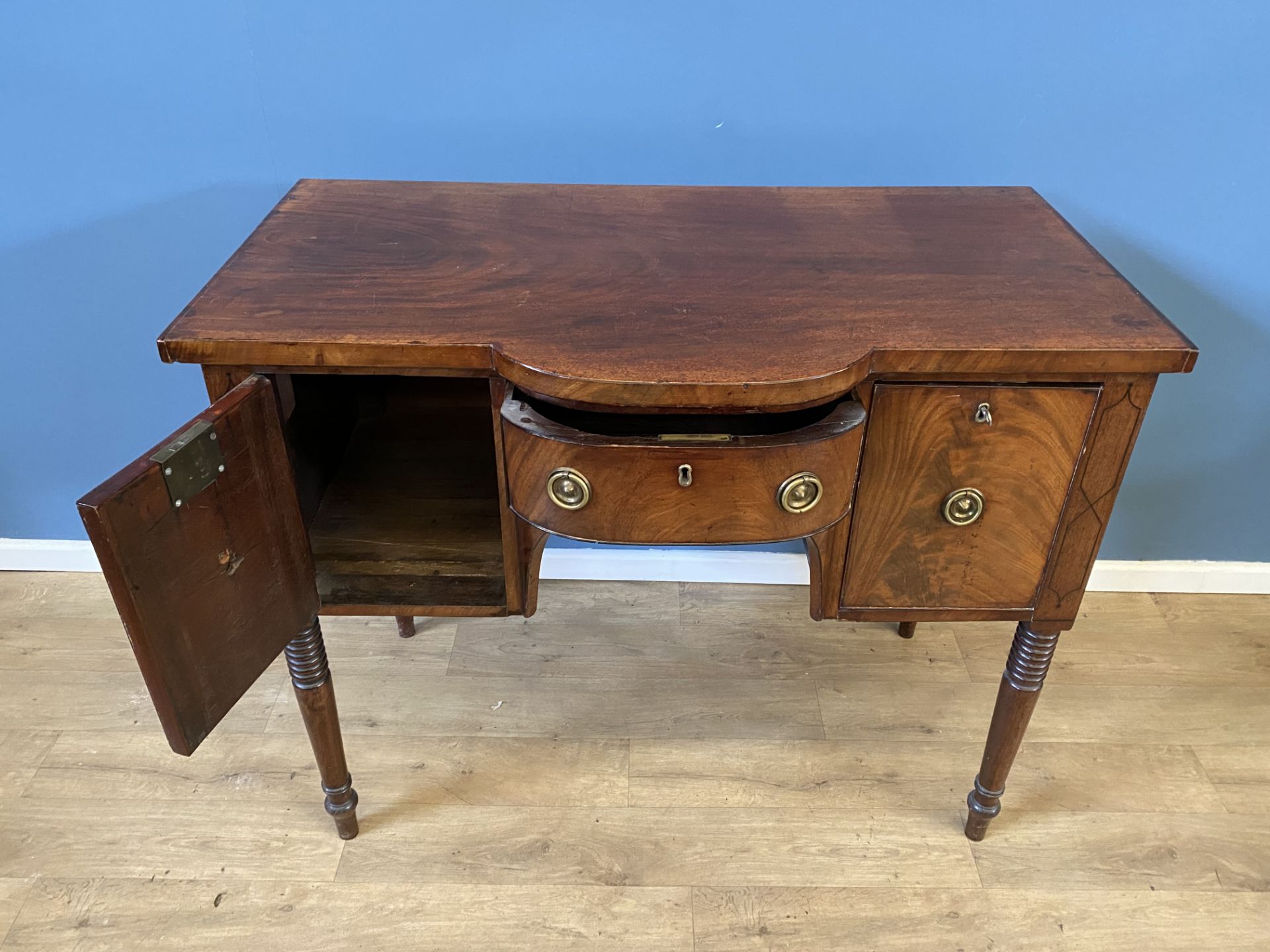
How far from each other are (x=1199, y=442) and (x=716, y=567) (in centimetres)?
83

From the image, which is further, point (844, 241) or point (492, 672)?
point (492, 672)

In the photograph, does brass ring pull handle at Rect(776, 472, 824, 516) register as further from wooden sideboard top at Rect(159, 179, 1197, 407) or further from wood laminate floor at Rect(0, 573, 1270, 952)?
wood laminate floor at Rect(0, 573, 1270, 952)

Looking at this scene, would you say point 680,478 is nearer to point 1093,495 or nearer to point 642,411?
point 642,411

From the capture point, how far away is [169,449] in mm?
795

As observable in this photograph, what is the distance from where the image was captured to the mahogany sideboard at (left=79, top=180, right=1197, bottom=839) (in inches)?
33.7

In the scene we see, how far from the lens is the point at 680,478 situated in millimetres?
868

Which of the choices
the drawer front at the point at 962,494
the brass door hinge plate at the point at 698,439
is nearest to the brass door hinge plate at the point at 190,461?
the brass door hinge plate at the point at 698,439

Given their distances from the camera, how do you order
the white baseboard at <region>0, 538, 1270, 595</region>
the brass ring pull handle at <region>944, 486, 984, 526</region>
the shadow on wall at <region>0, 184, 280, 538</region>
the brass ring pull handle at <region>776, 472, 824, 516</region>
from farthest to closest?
the white baseboard at <region>0, 538, 1270, 595</region>
the shadow on wall at <region>0, 184, 280, 538</region>
the brass ring pull handle at <region>944, 486, 984, 526</region>
the brass ring pull handle at <region>776, 472, 824, 516</region>

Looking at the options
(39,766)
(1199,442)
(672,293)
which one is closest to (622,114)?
(672,293)

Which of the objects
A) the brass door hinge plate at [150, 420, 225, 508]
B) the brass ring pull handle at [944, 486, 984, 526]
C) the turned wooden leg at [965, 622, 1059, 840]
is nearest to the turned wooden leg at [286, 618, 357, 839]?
the brass door hinge plate at [150, 420, 225, 508]

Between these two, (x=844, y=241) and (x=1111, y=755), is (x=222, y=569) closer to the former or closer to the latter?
(x=844, y=241)

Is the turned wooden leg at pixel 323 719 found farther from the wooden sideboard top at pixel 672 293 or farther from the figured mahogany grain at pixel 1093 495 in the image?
the figured mahogany grain at pixel 1093 495

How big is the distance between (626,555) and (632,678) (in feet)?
0.85

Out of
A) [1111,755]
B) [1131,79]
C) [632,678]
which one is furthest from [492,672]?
[1131,79]
